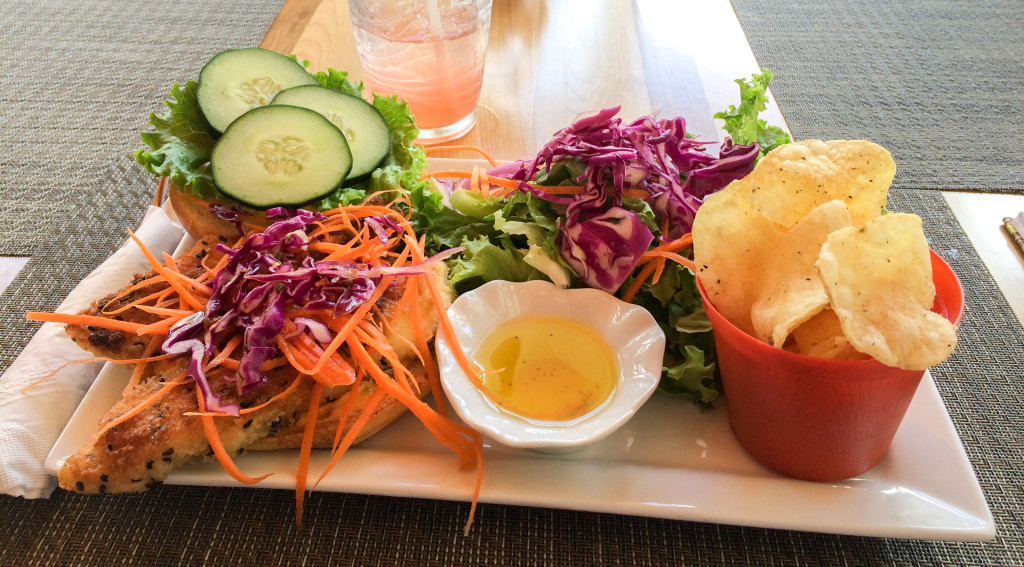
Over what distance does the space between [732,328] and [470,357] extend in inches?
24.8

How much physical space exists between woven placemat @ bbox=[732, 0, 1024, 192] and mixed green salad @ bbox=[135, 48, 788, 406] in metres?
1.11

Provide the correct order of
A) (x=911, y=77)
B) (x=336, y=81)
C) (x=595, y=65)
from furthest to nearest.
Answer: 1. (x=911, y=77)
2. (x=595, y=65)
3. (x=336, y=81)

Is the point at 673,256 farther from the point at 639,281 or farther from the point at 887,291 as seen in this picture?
the point at 887,291

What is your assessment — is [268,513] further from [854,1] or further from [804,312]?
[854,1]

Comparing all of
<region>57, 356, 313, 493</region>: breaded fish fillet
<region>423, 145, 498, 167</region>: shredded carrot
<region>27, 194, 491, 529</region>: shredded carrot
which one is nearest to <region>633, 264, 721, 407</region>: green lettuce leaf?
<region>27, 194, 491, 529</region>: shredded carrot

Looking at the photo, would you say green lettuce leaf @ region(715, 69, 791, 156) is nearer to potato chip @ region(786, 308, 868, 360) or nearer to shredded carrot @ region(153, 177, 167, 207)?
potato chip @ region(786, 308, 868, 360)

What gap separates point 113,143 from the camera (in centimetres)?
296

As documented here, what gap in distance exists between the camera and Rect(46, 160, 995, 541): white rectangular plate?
1300 millimetres

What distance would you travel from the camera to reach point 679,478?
140 cm

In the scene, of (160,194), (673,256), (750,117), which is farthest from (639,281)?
(160,194)

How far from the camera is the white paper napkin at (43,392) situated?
145 centimetres

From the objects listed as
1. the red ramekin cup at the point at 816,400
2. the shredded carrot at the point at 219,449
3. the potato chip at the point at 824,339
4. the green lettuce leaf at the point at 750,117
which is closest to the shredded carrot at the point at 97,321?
the shredded carrot at the point at 219,449

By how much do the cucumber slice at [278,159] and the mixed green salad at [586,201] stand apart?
0.05 metres

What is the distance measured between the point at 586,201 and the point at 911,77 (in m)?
2.58
